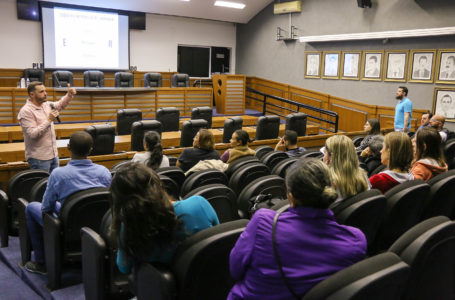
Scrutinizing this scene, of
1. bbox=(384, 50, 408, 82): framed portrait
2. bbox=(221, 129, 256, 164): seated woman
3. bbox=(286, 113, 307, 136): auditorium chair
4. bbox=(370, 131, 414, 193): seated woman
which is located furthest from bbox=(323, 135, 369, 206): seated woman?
bbox=(384, 50, 408, 82): framed portrait

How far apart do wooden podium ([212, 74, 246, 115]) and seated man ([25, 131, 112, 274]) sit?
8.24m

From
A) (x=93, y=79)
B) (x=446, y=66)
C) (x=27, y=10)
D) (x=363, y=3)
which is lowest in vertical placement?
(x=93, y=79)

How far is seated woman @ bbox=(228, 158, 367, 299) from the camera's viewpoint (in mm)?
1323

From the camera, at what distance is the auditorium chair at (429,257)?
140 centimetres

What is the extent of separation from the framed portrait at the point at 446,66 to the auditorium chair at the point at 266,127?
13.6 ft

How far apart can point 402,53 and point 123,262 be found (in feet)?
30.2

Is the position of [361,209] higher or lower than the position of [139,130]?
higher

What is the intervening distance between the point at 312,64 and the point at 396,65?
2511 millimetres

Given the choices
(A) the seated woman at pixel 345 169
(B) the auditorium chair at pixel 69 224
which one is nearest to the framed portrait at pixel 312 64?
(A) the seated woman at pixel 345 169

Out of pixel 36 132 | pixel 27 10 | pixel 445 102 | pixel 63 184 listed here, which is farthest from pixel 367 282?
pixel 27 10

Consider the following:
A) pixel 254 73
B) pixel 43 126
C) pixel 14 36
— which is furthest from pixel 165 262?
pixel 254 73

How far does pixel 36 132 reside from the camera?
3.89 metres

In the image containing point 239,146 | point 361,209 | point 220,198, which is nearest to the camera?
point 361,209

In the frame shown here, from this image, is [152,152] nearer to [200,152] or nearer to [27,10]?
[200,152]
